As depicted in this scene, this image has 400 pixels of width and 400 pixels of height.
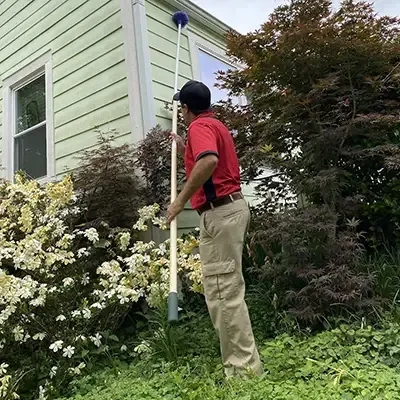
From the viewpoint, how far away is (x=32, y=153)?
543cm

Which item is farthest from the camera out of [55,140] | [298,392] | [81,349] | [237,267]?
[55,140]

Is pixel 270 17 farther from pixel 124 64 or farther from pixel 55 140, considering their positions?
pixel 55 140

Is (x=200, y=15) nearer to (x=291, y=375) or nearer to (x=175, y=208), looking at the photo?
(x=175, y=208)

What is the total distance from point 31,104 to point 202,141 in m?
4.45

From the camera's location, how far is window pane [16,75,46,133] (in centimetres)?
540

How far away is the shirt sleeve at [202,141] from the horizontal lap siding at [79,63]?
210 centimetres

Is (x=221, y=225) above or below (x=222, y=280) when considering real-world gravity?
above

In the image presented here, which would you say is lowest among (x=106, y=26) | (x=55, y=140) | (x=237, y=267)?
(x=237, y=267)

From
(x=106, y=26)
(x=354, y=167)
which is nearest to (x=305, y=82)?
(x=354, y=167)

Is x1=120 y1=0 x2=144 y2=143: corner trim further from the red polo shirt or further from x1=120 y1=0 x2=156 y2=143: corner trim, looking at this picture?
the red polo shirt

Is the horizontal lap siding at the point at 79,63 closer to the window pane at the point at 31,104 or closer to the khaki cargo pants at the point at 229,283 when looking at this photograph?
the window pane at the point at 31,104

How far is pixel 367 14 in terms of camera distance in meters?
3.35

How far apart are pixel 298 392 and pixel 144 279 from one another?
5.17 feet

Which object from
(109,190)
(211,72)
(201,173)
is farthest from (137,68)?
(201,173)
